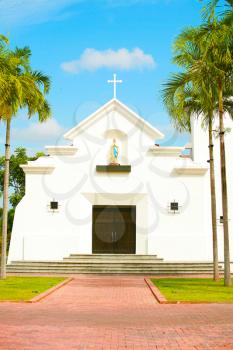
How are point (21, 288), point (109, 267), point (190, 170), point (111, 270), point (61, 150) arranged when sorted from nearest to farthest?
1. point (21, 288)
2. point (111, 270)
3. point (109, 267)
4. point (190, 170)
5. point (61, 150)

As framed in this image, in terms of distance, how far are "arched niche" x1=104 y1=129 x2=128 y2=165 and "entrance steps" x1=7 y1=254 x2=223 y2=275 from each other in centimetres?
555

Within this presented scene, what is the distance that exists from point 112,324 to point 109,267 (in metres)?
15.4

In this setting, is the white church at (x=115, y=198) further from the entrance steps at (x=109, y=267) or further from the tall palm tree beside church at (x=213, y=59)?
the tall palm tree beside church at (x=213, y=59)

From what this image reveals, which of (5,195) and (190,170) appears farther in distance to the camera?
(190,170)

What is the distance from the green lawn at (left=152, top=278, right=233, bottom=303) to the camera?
→ 14881 millimetres

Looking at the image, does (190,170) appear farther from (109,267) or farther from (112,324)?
(112,324)

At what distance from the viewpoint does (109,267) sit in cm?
2589

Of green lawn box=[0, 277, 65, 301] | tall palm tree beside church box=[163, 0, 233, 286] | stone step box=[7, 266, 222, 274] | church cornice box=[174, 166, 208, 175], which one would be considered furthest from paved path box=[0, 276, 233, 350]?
church cornice box=[174, 166, 208, 175]

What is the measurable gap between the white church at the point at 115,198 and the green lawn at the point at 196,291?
25.9 feet

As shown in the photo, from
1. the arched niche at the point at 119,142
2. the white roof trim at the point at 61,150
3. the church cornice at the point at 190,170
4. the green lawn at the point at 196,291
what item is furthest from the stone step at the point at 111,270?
the white roof trim at the point at 61,150

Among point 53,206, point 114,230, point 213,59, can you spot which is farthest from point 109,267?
point 213,59

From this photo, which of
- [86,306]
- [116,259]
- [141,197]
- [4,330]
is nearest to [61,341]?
[4,330]

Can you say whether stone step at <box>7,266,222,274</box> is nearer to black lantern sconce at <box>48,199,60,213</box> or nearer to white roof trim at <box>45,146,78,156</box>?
black lantern sconce at <box>48,199,60,213</box>

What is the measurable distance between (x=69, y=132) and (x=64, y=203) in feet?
13.1
